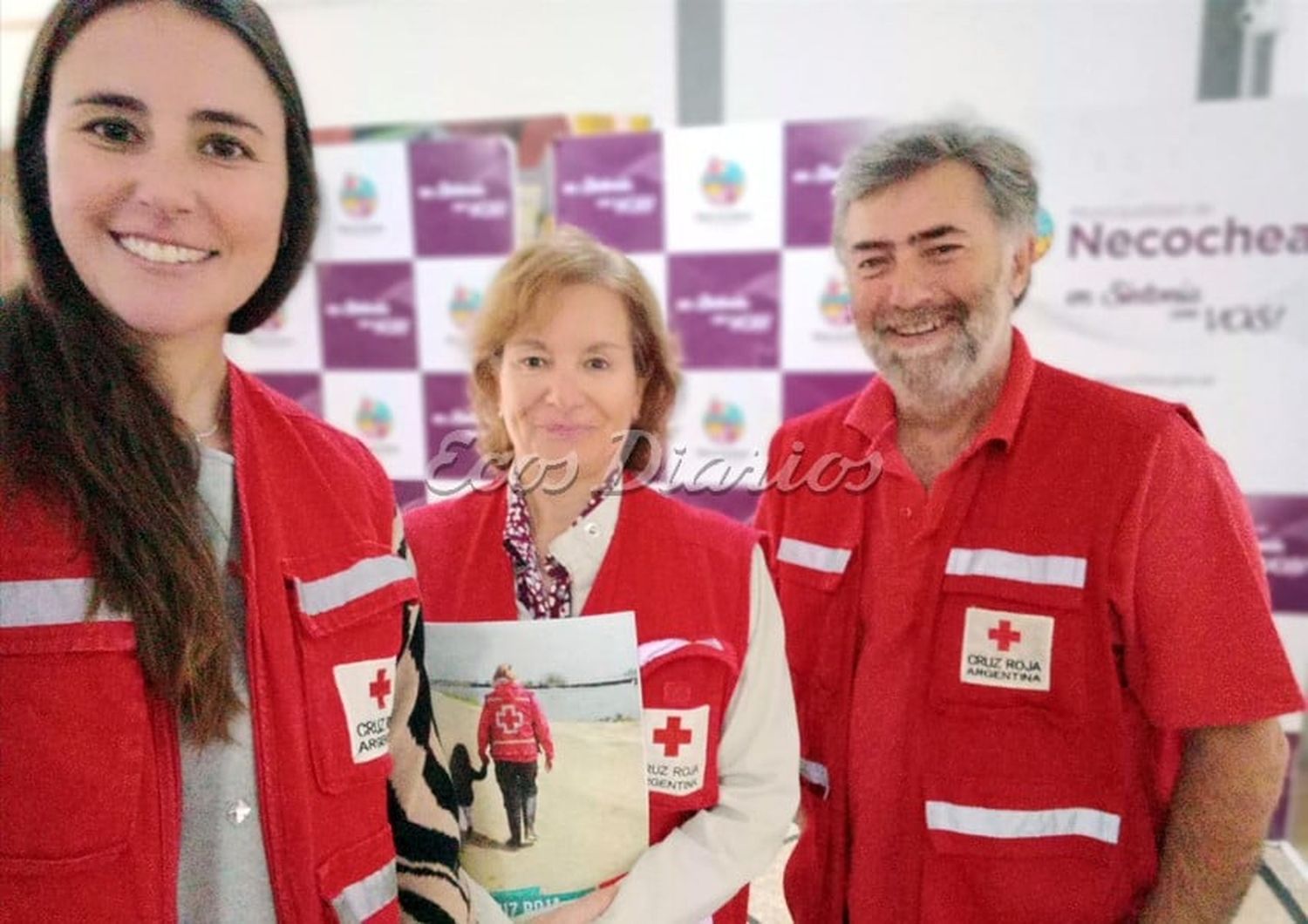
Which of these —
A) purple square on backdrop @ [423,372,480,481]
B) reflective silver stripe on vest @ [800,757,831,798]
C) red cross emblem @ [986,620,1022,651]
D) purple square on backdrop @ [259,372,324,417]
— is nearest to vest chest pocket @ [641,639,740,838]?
reflective silver stripe on vest @ [800,757,831,798]

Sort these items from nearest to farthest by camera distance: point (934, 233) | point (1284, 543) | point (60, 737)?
point (60, 737)
point (934, 233)
point (1284, 543)

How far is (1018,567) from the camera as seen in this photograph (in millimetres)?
1225

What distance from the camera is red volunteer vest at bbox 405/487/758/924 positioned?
1108 millimetres

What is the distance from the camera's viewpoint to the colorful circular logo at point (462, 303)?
3.06 metres

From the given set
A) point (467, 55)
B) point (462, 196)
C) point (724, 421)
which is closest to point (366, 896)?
point (724, 421)

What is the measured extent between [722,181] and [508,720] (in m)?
2.10

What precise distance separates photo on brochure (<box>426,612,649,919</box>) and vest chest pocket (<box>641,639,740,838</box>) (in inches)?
0.7

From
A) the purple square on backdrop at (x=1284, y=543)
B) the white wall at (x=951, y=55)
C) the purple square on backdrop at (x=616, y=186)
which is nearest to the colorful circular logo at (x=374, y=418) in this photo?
the purple square on backdrop at (x=616, y=186)

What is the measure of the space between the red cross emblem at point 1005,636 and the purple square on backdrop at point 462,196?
89.5 inches

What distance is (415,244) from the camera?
308 cm

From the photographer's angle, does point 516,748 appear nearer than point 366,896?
No

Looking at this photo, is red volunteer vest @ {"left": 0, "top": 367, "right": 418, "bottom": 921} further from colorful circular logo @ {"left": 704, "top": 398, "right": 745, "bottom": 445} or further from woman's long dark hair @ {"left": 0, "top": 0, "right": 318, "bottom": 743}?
colorful circular logo @ {"left": 704, "top": 398, "right": 745, "bottom": 445}

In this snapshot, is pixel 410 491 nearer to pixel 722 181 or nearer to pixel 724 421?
pixel 724 421

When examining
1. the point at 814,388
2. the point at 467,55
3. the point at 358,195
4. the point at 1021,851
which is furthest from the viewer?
the point at 467,55
